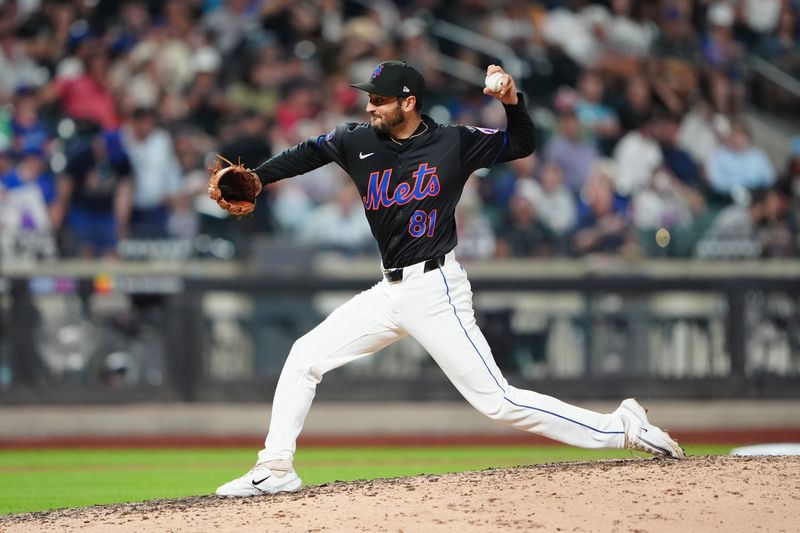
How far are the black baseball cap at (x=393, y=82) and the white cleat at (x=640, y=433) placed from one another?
1954 millimetres

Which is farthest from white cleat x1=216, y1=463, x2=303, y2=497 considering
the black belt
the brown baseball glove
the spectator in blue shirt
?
the spectator in blue shirt

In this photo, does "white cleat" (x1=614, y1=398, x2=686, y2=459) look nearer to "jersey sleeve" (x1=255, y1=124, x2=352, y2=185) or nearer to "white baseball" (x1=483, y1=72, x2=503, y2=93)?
"white baseball" (x1=483, y1=72, x2=503, y2=93)

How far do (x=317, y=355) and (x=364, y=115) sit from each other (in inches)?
303

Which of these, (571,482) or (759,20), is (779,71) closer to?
(759,20)

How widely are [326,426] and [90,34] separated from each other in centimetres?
554

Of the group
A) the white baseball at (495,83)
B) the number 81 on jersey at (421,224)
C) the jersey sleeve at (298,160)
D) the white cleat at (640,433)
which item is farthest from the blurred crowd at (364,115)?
the white baseball at (495,83)

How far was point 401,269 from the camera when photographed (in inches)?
247

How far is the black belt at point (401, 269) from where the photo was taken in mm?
6246

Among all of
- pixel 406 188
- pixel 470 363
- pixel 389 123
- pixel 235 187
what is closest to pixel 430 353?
pixel 470 363

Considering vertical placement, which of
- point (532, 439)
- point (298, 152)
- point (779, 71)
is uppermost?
point (779, 71)

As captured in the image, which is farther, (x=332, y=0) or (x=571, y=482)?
(x=332, y=0)

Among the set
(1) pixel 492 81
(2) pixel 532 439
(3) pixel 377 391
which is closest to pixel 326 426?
(3) pixel 377 391

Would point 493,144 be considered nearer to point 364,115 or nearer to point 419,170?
point 419,170

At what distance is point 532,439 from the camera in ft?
37.9
